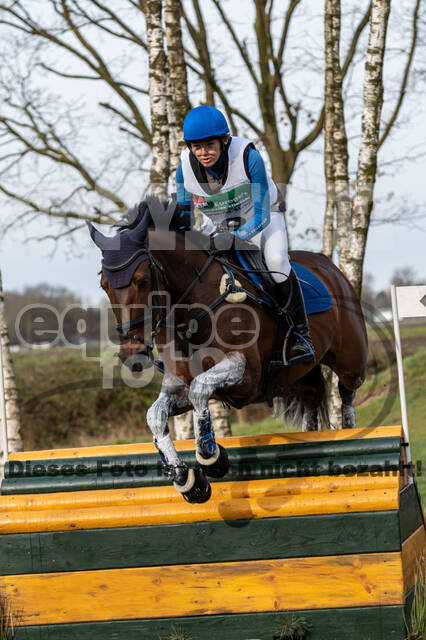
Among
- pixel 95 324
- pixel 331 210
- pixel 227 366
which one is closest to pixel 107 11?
pixel 331 210

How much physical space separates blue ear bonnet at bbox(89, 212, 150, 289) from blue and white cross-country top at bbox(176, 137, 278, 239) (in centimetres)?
51

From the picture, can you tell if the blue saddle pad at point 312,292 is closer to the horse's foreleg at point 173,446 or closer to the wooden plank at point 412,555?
the horse's foreleg at point 173,446

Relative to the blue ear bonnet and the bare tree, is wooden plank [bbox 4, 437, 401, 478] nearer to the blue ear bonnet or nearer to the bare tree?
the blue ear bonnet

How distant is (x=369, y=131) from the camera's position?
26.3 ft

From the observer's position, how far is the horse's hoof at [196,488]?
346cm

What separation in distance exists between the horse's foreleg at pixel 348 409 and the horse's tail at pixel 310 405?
17 centimetres

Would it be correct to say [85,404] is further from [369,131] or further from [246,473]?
[246,473]

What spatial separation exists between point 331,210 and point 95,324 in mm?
7837

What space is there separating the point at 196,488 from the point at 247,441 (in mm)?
633

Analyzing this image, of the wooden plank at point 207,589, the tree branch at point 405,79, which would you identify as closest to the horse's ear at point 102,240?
the wooden plank at point 207,589

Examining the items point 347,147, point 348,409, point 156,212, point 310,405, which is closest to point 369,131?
point 347,147

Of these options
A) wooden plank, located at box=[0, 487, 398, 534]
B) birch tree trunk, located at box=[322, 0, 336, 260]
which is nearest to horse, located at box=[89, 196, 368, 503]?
wooden plank, located at box=[0, 487, 398, 534]

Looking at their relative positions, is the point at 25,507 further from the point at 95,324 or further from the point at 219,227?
the point at 95,324

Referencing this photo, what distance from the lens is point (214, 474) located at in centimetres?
362
